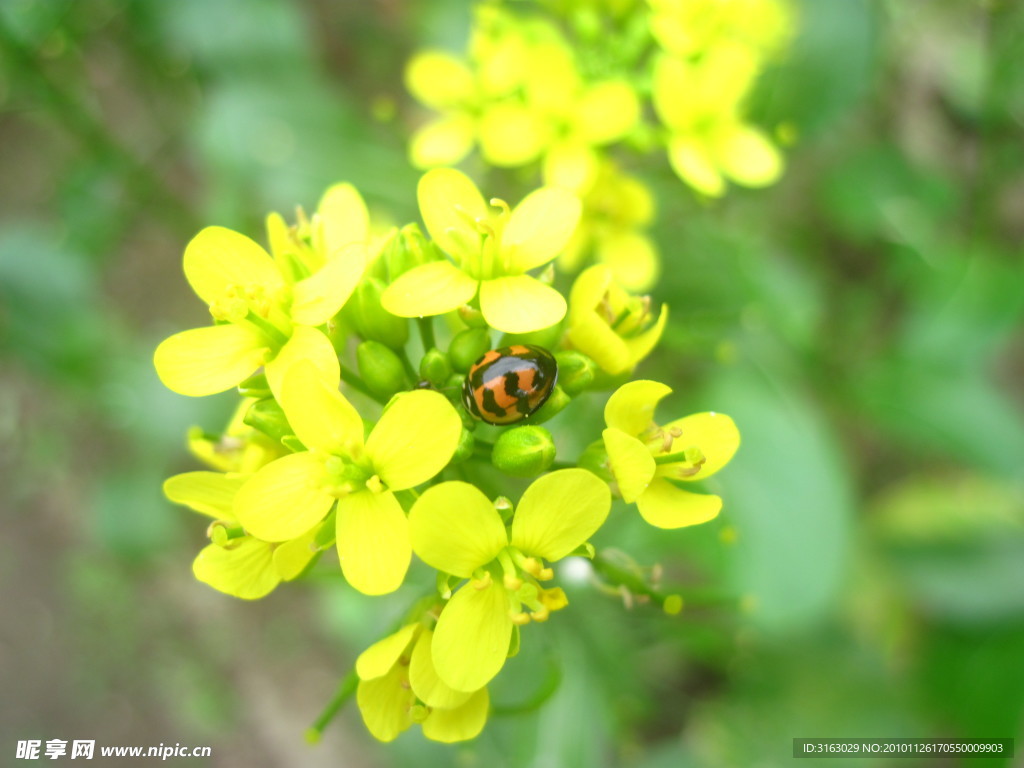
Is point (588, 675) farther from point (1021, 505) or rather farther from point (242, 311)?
point (1021, 505)

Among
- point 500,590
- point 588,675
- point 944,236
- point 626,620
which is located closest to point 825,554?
point 626,620

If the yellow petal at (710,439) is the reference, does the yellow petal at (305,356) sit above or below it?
above

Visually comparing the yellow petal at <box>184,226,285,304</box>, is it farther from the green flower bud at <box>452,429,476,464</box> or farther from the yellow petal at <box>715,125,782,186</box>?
the yellow petal at <box>715,125,782,186</box>

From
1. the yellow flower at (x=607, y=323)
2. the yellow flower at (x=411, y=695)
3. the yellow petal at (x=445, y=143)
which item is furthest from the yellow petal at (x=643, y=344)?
the yellow petal at (x=445, y=143)

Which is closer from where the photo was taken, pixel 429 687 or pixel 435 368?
pixel 429 687

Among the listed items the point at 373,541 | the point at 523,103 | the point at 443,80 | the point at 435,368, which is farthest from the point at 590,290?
the point at 443,80

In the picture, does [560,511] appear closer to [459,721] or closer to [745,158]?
[459,721]

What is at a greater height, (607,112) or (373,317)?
(607,112)

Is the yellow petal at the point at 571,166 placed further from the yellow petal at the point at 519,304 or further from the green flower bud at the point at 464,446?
the green flower bud at the point at 464,446
